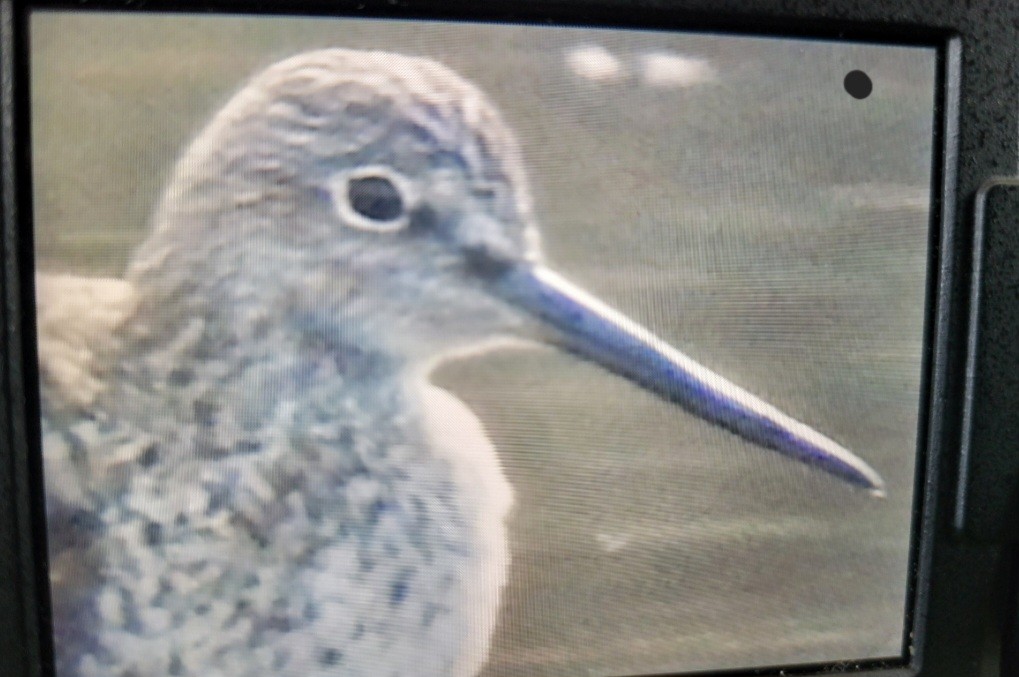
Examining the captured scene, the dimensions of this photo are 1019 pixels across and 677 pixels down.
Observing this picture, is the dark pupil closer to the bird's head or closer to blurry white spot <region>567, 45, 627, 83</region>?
the bird's head

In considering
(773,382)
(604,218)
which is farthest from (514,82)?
(773,382)

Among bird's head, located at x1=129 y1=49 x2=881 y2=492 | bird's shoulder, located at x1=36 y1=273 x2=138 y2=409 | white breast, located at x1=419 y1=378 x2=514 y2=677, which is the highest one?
bird's head, located at x1=129 y1=49 x2=881 y2=492

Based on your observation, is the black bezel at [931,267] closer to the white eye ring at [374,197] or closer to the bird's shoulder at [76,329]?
the bird's shoulder at [76,329]

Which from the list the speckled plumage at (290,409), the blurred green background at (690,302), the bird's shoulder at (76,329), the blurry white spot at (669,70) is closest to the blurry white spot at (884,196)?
the blurred green background at (690,302)

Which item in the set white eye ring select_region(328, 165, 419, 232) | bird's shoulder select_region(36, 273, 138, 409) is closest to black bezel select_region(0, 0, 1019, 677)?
bird's shoulder select_region(36, 273, 138, 409)

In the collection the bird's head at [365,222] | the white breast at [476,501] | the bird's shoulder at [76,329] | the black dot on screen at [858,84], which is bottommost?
the white breast at [476,501]

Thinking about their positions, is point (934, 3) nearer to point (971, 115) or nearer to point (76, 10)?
point (971, 115)
